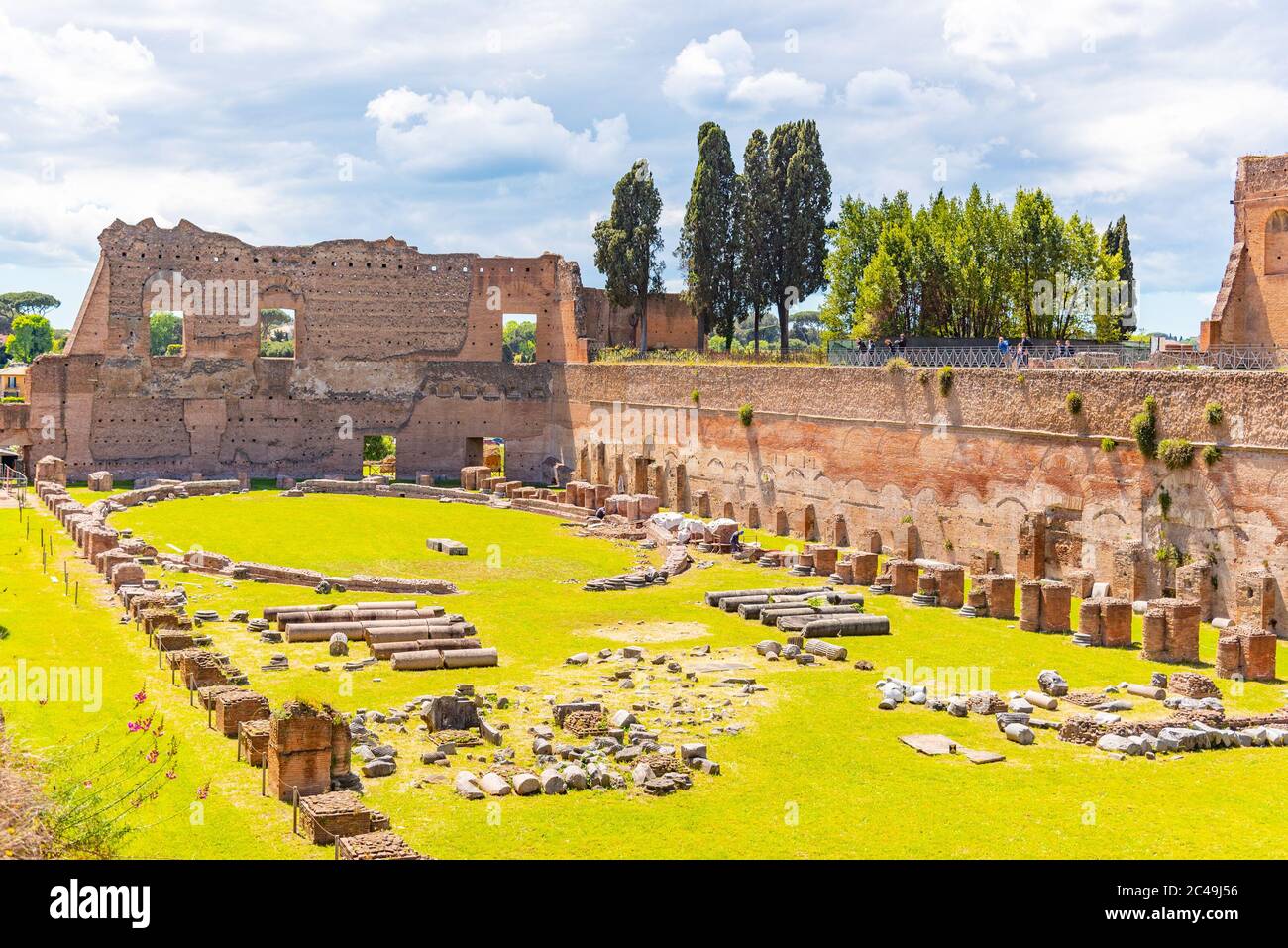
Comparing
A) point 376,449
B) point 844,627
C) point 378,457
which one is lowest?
point 844,627

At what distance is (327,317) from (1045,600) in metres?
30.7

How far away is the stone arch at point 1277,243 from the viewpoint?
28141mm

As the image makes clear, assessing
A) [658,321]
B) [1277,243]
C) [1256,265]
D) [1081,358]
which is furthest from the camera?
[658,321]

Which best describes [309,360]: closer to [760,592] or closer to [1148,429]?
[760,592]

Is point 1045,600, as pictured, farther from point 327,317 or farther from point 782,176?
point 327,317

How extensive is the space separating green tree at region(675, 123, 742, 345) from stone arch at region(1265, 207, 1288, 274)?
16.2 m

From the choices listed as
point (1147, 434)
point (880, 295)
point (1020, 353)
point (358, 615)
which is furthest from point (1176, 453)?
point (880, 295)

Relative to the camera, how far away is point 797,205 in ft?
128

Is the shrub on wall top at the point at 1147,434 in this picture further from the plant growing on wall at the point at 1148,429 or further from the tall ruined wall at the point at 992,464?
the tall ruined wall at the point at 992,464

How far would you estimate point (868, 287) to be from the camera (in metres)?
36.2

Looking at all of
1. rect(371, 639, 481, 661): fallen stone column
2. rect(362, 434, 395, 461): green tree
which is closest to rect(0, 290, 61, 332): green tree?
rect(362, 434, 395, 461): green tree

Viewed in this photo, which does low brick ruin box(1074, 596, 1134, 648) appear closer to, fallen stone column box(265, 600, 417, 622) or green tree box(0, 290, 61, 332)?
fallen stone column box(265, 600, 417, 622)

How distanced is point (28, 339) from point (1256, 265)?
263ft
